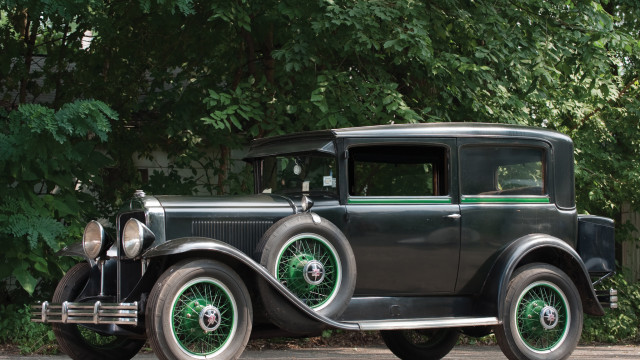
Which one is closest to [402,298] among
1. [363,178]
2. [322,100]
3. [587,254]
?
[363,178]

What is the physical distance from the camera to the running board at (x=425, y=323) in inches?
230

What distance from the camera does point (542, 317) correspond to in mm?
6469

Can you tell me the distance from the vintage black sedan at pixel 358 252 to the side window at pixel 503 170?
13 mm

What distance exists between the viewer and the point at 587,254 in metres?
6.98

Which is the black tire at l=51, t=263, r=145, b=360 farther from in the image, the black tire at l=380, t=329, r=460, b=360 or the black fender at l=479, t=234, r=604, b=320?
the black fender at l=479, t=234, r=604, b=320

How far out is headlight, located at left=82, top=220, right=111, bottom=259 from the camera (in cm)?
588

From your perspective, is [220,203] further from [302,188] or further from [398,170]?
[398,170]

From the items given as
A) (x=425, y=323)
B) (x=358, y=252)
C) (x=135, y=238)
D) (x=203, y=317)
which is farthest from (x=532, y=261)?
(x=135, y=238)

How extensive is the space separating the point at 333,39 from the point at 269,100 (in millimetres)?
1032

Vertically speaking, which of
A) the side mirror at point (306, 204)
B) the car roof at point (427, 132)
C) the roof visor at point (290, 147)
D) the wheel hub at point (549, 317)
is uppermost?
the car roof at point (427, 132)

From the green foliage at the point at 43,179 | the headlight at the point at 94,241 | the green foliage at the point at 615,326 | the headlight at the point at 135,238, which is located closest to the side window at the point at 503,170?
the headlight at the point at 135,238

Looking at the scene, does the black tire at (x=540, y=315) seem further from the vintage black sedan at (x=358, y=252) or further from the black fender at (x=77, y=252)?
the black fender at (x=77, y=252)

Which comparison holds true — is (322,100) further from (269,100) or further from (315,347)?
(315,347)

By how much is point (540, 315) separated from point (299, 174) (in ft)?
7.41
